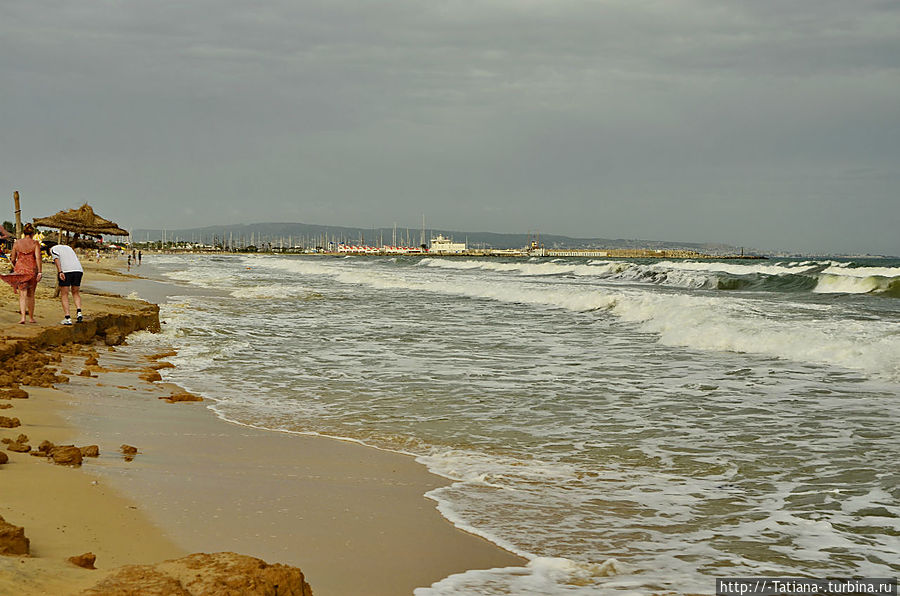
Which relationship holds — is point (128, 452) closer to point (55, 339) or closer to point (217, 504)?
point (217, 504)

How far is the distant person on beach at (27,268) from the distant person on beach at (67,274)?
28cm

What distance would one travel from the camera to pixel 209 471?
5188 millimetres

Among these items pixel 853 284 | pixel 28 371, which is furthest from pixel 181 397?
pixel 853 284

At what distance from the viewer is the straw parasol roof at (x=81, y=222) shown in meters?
30.9

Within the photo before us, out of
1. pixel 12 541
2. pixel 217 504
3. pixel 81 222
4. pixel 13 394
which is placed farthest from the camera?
pixel 81 222

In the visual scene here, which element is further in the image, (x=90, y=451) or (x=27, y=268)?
(x=27, y=268)

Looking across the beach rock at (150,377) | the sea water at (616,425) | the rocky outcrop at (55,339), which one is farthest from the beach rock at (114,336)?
the beach rock at (150,377)

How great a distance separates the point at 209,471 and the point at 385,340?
8.97 meters

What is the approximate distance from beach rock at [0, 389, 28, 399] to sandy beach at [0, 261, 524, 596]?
91 mm

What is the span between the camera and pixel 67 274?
11.8 meters

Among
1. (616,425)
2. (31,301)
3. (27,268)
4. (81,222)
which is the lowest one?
(616,425)

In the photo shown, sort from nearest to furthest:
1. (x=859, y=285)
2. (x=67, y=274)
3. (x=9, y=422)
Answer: (x=9, y=422) → (x=67, y=274) → (x=859, y=285)

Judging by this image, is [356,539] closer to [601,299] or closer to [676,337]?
[676,337]

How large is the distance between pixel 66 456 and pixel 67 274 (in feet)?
26.0
